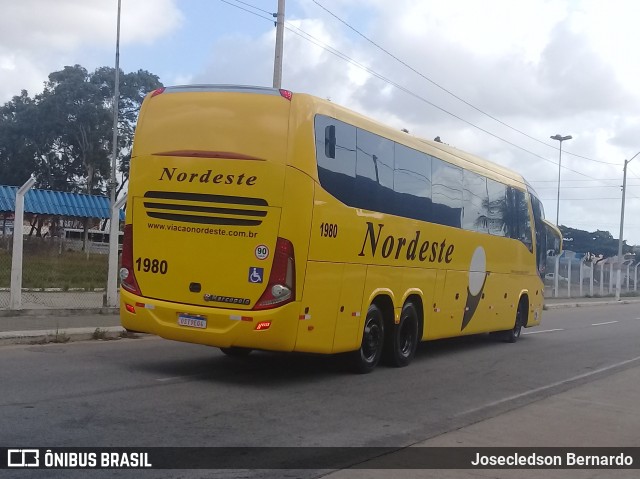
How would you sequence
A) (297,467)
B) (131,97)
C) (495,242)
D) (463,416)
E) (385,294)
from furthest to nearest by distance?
1. (131,97)
2. (495,242)
3. (385,294)
4. (463,416)
5. (297,467)

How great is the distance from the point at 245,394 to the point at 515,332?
10805 mm

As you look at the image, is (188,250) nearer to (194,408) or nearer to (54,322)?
(194,408)

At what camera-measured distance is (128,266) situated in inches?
425

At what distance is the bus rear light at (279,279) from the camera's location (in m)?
9.97

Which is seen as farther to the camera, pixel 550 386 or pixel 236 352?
pixel 236 352

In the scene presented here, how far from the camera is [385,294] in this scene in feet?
40.0

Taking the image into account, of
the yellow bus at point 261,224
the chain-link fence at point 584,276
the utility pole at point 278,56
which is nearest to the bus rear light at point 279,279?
the yellow bus at point 261,224

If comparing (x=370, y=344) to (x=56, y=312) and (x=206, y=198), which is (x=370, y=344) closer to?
(x=206, y=198)

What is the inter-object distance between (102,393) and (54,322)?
6722 mm

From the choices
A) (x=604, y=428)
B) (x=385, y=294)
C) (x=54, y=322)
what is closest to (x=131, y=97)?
(x=54, y=322)

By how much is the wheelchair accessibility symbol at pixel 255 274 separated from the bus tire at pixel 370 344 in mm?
2269

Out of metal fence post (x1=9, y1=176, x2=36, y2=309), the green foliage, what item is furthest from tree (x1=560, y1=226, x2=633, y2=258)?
metal fence post (x1=9, y1=176, x2=36, y2=309)

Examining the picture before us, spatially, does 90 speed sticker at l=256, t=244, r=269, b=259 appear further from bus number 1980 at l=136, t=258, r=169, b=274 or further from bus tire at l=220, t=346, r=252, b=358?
bus tire at l=220, t=346, r=252, b=358

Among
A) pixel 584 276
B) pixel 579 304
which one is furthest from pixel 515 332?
pixel 584 276
